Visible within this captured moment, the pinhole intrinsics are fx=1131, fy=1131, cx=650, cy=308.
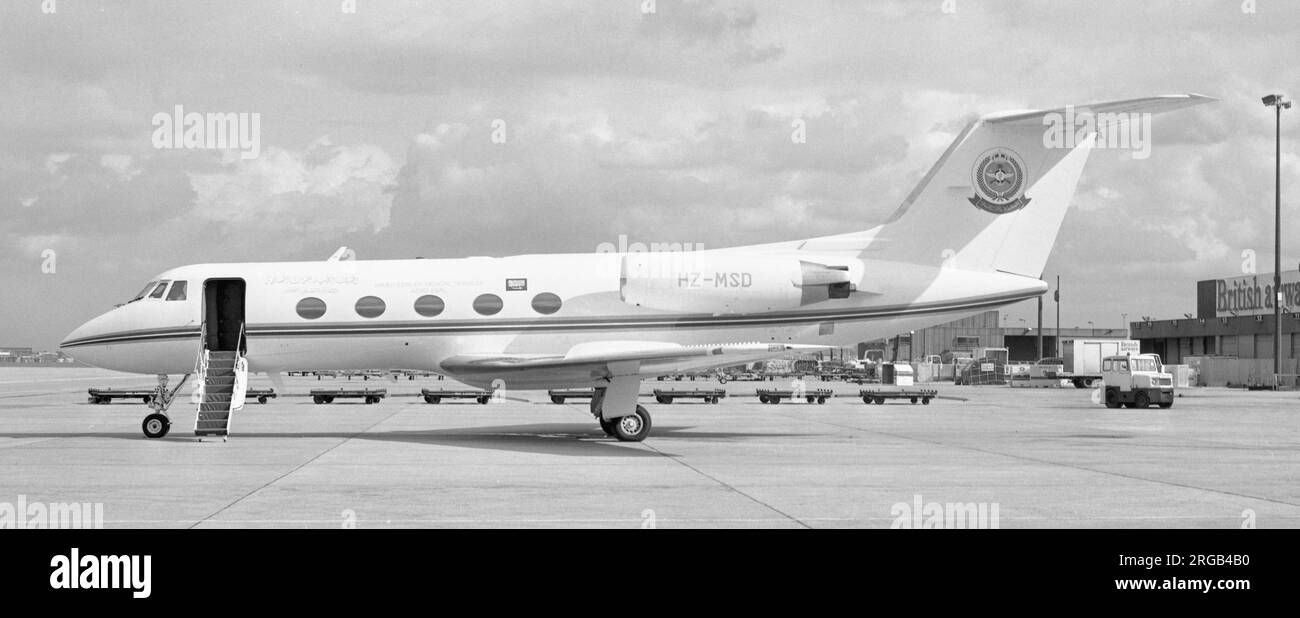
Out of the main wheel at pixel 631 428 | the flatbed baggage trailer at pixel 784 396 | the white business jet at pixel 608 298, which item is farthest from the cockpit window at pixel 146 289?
the flatbed baggage trailer at pixel 784 396

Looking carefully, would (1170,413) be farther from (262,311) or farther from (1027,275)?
(262,311)

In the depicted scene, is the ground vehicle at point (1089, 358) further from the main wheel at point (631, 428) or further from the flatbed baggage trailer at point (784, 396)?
the main wheel at point (631, 428)

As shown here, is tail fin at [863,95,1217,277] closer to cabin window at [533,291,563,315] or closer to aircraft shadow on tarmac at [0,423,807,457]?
aircraft shadow on tarmac at [0,423,807,457]

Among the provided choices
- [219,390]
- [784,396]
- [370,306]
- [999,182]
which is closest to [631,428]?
[370,306]

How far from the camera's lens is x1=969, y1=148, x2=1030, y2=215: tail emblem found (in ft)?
69.5

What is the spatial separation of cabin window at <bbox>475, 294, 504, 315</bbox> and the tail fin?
6933mm

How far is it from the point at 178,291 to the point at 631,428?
886cm

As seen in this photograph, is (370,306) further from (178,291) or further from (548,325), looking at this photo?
(178,291)

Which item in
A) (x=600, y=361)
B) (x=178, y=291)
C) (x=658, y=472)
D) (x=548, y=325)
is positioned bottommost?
(x=658, y=472)

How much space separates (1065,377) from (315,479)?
2192 inches

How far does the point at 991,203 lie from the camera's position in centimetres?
2125

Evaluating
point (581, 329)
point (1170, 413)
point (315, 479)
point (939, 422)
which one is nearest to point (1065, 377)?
point (1170, 413)

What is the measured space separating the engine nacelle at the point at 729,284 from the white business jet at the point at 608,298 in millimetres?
26
